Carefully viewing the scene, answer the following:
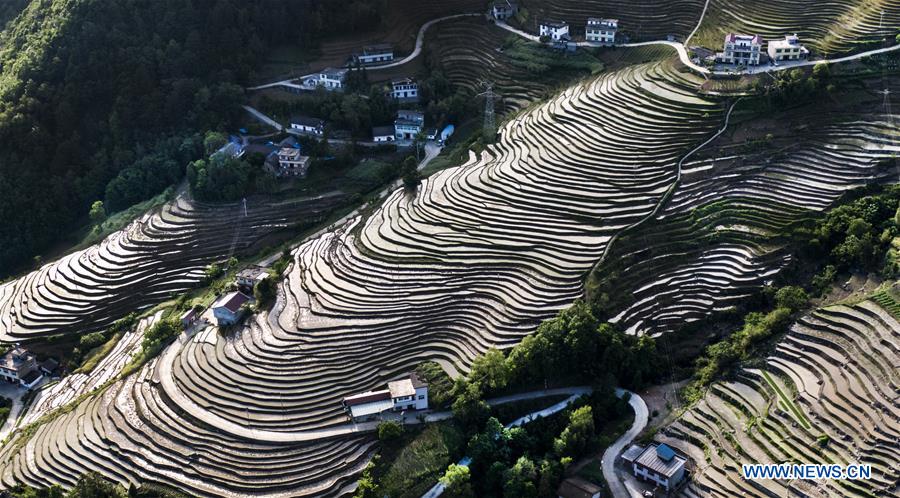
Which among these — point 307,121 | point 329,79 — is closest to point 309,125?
point 307,121

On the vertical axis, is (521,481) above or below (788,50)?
below

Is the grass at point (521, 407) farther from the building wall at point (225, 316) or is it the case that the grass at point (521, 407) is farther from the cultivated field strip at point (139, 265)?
the cultivated field strip at point (139, 265)

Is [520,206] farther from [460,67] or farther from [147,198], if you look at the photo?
[147,198]

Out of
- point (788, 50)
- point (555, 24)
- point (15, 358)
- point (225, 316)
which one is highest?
point (555, 24)

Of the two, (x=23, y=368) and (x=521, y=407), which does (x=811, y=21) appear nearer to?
(x=521, y=407)

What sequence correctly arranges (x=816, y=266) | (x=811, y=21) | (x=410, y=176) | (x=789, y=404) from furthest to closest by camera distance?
(x=811, y=21)
(x=410, y=176)
(x=816, y=266)
(x=789, y=404)

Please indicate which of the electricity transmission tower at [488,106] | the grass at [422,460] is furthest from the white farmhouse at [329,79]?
the grass at [422,460]

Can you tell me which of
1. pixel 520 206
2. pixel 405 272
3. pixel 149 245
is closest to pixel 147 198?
pixel 149 245
